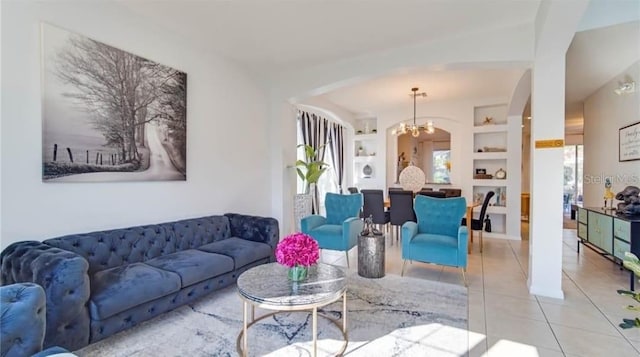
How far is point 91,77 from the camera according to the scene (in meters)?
2.74

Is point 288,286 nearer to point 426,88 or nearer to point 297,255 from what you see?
point 297,255

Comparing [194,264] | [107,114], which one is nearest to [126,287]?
[194,264]

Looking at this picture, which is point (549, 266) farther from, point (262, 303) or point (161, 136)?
point (161, 136)

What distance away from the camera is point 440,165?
27.4ft

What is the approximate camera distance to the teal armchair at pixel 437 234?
3.39 meters

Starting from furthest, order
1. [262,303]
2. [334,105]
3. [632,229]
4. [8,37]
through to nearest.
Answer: [334,105]
[632,229]
[8,37]
[262,303]

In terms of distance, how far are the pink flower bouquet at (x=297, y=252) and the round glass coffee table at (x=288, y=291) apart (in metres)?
0.16

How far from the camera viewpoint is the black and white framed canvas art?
2512mm

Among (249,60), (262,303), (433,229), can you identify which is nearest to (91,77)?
(249,60)

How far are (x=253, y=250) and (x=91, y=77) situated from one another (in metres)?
2.25

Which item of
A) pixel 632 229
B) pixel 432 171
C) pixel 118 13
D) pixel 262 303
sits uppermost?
pixel 118 13

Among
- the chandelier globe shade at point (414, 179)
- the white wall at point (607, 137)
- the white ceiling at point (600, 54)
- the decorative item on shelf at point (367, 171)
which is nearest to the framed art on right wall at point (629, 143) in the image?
the white wall at point (607, 137)

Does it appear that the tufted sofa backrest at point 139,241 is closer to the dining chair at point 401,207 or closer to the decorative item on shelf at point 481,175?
the dining chair at point 401,207

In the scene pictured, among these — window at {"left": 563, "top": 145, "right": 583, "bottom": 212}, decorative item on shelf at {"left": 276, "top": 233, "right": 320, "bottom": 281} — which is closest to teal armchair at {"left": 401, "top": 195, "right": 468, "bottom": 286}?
decorative item on shelf at {"left": 276, "top": 233, "right": 320, "bottom": 281}
